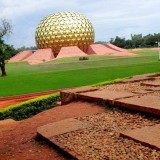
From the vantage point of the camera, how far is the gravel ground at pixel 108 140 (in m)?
3.22

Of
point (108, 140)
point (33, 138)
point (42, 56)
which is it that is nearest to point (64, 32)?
point (42, 56)

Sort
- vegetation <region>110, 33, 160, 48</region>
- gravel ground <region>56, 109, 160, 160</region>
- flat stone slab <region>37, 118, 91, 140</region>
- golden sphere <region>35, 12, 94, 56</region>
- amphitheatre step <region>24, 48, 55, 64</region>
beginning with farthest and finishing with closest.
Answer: vegetation <region>110, 33, 160, 48</region> → golden sphere <region>35, 12, 94, 56</region> → amphitheatre step <region>24, 48, 55, 64</region> → flat stone slab <region>37, 118, 91, 140</region> → gravel ground <region>56, 109, 160, 160</region>

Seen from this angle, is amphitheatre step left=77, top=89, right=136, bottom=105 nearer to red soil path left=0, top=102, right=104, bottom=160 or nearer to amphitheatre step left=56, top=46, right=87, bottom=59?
red soil path left=0, top=102, right=104, bottom=160

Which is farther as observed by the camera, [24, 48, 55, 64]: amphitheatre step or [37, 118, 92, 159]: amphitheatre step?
[24, 48, 55, 64]: amphitheatre step

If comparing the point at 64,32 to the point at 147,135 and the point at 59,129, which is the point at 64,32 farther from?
the point at 147,135

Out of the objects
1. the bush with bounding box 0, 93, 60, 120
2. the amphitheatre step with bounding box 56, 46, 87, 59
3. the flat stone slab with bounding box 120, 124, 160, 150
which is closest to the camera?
the flat stone slab with bounding box 120, 124, 160, 150

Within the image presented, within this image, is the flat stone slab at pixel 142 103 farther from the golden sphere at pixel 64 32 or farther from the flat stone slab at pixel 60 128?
the golden sphere at pixel 64 32

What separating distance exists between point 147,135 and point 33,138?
1580 mm

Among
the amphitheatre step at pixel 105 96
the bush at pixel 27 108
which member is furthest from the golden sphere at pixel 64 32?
the amphitheatre step at pixel 105 96

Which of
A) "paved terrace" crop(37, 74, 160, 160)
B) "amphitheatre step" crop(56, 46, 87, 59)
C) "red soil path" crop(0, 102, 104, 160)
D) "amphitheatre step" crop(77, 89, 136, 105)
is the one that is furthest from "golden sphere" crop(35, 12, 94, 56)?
"paved terrace" crop(37, 74, 160, 160)

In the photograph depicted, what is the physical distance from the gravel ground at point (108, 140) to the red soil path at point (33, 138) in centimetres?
24

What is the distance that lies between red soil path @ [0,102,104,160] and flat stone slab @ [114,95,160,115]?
388mm

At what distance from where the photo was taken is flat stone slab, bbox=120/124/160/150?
3.33 m

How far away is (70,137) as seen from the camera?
12.9ft
